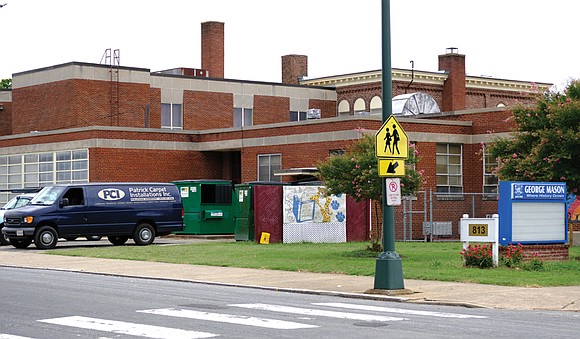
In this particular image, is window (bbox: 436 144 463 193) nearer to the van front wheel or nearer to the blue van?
the blue van

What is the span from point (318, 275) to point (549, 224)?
6653mm

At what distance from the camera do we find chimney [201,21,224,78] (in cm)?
6009

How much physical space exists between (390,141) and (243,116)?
40.2 m

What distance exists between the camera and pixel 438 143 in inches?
1718

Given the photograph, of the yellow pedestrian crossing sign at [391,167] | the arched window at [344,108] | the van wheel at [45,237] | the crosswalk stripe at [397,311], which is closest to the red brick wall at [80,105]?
the arched window at [344,108]

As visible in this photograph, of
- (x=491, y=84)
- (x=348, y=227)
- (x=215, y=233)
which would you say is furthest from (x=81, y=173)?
(x=491, y=84)

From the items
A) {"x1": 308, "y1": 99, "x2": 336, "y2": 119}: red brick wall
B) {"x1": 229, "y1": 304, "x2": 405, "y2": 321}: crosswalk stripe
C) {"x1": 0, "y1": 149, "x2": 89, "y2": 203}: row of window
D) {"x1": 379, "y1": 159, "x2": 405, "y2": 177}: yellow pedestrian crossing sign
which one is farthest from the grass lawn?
{"x1": 308, "y1": 99, "x2": 336, "y2": 119}: red brick wall

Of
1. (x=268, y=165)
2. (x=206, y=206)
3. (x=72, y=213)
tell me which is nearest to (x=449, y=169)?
(x=268, y=165)

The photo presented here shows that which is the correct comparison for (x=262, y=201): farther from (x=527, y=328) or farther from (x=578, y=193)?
(x=527, y=328)

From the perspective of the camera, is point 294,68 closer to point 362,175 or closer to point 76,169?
point 76,169

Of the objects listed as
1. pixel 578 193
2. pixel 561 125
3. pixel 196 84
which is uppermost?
pixel 196 84

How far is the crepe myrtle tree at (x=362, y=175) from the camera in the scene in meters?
26.5

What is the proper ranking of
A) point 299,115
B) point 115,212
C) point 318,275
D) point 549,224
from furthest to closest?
1. point 299,115
2. point 115,212
3. point 549,224
4. point 318,275

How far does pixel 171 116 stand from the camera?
5566 centimetres
